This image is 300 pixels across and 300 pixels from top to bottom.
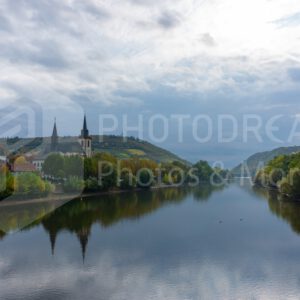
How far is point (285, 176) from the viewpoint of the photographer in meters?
67.4

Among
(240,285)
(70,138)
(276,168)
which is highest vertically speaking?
(70,138)

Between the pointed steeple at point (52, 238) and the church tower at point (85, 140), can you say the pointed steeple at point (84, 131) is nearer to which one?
the church tower at point (85, 140)

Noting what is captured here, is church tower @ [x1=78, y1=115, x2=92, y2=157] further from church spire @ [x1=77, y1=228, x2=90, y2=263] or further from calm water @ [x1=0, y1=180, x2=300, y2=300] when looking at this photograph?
church spire @ [x1=77, y1=228, x2=90, y2=263]

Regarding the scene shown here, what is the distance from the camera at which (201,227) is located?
36.5 metres

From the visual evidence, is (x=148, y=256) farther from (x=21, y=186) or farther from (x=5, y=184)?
(x=21, y=186)

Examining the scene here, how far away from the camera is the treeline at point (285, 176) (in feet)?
171

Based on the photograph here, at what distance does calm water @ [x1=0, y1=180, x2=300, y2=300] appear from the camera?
1947 cm

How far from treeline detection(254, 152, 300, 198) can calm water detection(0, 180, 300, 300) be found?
9.88m

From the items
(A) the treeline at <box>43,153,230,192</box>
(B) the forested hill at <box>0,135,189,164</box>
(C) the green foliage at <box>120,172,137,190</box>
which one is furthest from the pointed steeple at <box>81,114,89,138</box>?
(C) the green foliage at <box>120,172,137,190</box>

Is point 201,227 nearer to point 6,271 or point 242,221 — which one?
point 242,221

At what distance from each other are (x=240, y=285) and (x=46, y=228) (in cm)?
1900

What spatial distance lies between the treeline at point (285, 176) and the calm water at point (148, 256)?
988cm

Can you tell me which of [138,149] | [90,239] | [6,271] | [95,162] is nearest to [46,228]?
[90,239]

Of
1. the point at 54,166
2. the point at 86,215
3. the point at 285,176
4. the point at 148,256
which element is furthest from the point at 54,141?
the point at 148,256
